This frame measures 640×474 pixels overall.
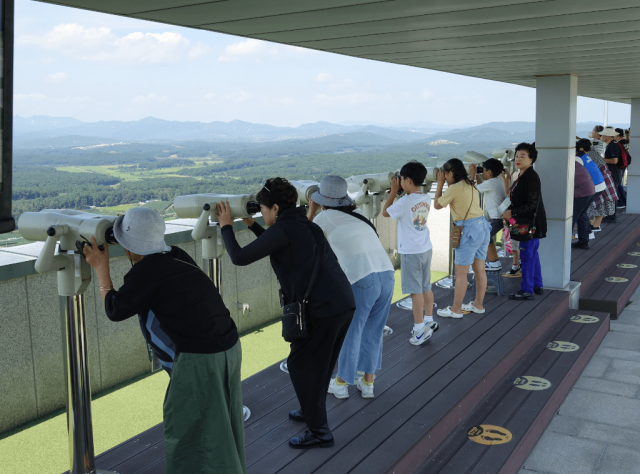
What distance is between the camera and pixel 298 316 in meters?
2.88

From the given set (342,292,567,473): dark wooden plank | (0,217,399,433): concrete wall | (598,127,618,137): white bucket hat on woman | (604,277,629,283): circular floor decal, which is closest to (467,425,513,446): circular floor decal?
(342,292,567,473): dark wooden plank

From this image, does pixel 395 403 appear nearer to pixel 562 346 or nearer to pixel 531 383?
pixel 531 383

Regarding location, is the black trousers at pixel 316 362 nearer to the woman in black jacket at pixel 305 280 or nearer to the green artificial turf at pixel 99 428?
the woman in black jacket at pixel 305 280

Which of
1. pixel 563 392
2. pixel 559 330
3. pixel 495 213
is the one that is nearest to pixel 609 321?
pixel 559 330

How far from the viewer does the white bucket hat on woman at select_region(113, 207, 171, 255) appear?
7.35ft

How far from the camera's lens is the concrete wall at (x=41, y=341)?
3938 mm

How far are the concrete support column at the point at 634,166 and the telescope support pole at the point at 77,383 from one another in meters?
11.3

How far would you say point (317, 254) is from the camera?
2877 mm

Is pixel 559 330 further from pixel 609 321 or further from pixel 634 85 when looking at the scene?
pixel 634 85

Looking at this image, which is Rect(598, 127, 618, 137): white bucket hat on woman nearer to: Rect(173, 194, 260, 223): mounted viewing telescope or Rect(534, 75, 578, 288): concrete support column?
Rect(534, 75, 578, 288): concrete support column

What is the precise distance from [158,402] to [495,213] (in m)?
4.06

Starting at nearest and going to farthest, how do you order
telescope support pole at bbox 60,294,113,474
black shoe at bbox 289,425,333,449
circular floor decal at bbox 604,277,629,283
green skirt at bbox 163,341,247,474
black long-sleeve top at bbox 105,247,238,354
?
black long-sleeve top at bbox 105,247,238,354
green skirt at bbox 163,341,247,474
telescope support pole at bbox 60,294,113,474
black shoe at bbox 289,425,333,449
circular floor decal at bbox 604,277,629,283

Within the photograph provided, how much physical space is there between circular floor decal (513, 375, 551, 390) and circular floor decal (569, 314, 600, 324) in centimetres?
189

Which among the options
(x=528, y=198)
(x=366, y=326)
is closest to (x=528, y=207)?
(x=528, y=198)
